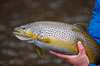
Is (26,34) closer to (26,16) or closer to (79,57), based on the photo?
(79,57)

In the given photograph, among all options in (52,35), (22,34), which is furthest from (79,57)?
(22,34)

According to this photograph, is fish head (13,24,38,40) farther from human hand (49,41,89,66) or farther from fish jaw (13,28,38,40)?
human hand (49,41,89,66)

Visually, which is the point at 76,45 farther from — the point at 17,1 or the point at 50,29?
the point at 17,1

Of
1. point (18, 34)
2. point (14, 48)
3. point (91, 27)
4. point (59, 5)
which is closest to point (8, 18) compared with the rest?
point (14, 48)

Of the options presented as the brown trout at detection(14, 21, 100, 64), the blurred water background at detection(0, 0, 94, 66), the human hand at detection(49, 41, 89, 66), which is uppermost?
the blurred water background at detection(0, 0, 94, 66)

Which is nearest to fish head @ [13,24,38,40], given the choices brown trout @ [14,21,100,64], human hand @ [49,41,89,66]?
brown trout @ [14,21,100,64]

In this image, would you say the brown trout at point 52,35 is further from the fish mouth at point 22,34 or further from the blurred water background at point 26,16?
the blurred water background at point 26,16

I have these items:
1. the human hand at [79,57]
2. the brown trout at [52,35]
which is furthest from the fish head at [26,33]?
the human hand at [79,57]
